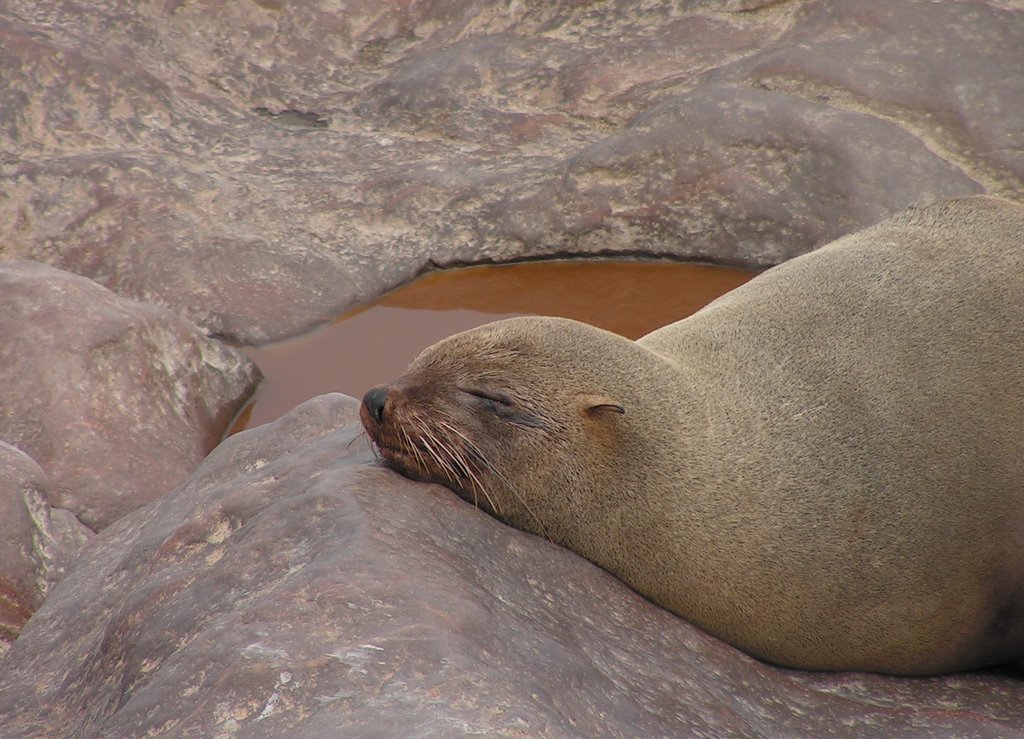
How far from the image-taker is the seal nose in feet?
11.6

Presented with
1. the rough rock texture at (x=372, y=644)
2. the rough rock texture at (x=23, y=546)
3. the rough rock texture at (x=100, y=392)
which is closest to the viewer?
the rough rock texture at (x=372, y=644)

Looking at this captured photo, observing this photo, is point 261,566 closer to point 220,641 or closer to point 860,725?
point 220,641

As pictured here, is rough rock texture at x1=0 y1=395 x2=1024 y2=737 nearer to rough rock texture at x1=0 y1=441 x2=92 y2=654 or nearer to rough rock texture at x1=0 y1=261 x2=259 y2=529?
rough rock texture at x1=0 y1=441 x2=92 y2=654

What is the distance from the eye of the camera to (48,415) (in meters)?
5.05

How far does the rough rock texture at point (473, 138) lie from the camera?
6.44 m

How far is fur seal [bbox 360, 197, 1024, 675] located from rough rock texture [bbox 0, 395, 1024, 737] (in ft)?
0.36

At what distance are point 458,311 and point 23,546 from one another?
9.11 feet

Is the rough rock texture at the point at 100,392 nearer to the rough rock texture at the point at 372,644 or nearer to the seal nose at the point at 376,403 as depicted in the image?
the rough rock texture at the point at 372,644

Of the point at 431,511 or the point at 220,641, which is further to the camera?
the point at 431,511

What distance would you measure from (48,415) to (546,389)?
250cm

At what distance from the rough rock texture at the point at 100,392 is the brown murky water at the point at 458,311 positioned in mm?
321

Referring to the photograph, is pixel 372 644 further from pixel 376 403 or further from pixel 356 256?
pixel 356 256

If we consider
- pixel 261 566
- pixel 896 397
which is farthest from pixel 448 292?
pixel 261 566

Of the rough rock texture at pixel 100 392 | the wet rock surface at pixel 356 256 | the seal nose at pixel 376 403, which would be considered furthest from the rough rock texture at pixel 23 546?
the seal nose at pixel 376 403
